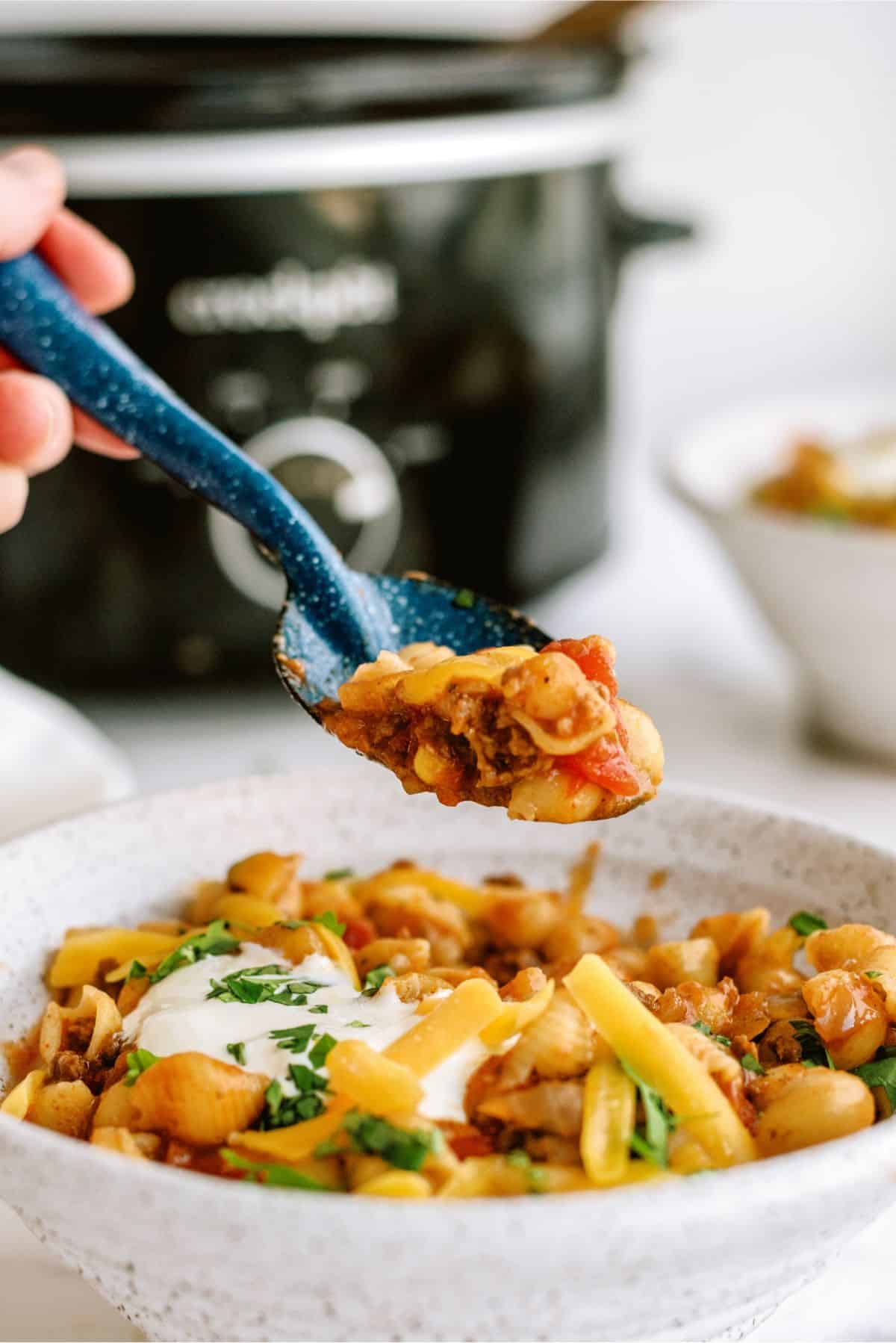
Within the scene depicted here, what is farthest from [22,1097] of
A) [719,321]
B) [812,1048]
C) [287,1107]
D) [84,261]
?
[719,321]

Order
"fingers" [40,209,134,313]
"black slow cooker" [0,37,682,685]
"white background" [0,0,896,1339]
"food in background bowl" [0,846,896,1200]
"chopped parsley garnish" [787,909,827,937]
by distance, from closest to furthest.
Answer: "food in background bowl" [0,846,896,1200]
"chopped parsley garnish" [787,909,827,937]
"fingers" [40,209,134,313]
"black slow cooker" [0,37,682,685]
"white background" [0,0,896,1339]

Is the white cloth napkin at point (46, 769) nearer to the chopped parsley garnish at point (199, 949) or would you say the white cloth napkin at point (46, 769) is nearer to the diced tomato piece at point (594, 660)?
the chopped parsley garnish at point (199, 949)

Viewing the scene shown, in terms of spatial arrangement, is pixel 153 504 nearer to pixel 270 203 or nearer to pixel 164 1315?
pixel 270 203

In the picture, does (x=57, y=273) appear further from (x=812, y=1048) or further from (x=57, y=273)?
(x=812, y=1048)

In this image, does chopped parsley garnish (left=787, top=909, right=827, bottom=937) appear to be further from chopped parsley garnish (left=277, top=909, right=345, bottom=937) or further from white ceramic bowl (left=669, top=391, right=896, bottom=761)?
white ceramic bowl (left=669, top=391, right=896, bottom=761)

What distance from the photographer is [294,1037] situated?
64 centimetres

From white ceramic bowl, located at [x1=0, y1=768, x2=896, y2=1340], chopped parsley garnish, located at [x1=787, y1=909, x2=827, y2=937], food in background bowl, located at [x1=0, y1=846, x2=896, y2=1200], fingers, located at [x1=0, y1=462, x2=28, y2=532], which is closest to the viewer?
white ceramic bowl, located at [x1=0, y1=768, x2=896, y2=1340]

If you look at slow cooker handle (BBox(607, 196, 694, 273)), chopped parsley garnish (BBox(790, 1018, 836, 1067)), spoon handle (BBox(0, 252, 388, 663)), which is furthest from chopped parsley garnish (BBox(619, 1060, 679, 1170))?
slow cooker handle (BBox(607, 196, 694, 273))

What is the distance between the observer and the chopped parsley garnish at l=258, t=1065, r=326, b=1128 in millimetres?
598

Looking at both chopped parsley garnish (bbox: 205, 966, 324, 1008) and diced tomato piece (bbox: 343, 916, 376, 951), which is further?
diced tomato piece (bbox: 343, 916, 376, 951)

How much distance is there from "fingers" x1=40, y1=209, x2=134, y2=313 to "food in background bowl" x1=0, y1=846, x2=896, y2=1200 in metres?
0.46

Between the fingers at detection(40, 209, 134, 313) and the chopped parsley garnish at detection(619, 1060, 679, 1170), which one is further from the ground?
A: the fingers at detection(40, 209, 134, 313)

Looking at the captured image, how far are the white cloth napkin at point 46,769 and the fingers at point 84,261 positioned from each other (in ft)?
1.00

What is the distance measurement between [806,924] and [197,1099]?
1.12 feet
